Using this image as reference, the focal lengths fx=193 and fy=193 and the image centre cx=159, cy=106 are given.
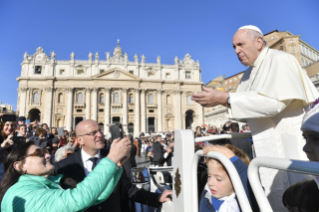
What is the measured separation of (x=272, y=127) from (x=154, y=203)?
4.46ft

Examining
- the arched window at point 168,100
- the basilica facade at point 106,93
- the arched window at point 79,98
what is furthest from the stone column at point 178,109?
the arched window at point 79,98

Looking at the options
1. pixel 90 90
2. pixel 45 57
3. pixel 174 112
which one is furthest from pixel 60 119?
pixel 174 112

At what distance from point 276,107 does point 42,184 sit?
185 centimetres

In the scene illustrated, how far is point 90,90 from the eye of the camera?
3669cm

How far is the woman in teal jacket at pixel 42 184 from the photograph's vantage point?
126 centimetres

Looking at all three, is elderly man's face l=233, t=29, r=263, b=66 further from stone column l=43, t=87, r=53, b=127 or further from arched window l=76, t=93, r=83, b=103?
arched window l=76, t=93, r=83, b=103

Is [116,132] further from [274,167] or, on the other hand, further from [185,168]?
[274,167]

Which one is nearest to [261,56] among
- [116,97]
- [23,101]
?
[116,97]

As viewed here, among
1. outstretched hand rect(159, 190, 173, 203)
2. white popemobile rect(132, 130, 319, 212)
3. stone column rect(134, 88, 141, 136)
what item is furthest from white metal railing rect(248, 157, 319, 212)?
stone column rect(134, 88, 141, 136)

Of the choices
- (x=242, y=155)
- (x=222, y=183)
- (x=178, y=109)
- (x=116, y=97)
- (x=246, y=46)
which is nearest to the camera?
(x=222, y=183)

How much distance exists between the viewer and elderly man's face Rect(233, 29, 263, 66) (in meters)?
1.69

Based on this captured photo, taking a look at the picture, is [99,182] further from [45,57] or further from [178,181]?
[45,57]

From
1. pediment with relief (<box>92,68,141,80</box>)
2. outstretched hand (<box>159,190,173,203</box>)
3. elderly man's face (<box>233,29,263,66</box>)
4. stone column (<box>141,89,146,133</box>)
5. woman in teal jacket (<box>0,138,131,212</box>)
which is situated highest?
pediment with relief (<box>92,68,141,80</box>)

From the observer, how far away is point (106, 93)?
36.8 m
